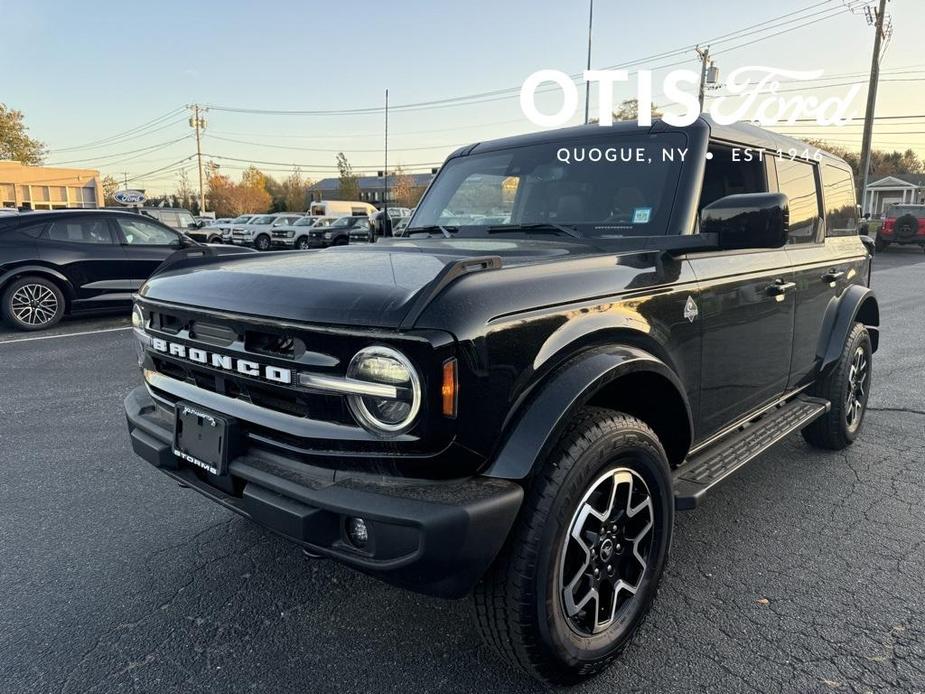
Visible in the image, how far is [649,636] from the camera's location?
2426 millimetres

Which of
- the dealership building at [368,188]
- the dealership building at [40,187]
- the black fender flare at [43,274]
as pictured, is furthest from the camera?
the dealership building at [368,188]

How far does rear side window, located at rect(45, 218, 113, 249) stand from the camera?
359 inches

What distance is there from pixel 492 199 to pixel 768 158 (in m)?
1.52

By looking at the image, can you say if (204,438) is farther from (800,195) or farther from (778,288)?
(800,195)

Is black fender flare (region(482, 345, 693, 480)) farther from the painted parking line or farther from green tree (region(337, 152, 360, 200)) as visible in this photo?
green tree (region(337, 152, 360, 200))

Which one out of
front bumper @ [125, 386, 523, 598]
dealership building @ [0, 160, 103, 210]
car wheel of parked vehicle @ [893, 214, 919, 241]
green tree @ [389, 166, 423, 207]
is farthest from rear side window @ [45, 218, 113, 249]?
green tree @ [389, 166, 423, 207]

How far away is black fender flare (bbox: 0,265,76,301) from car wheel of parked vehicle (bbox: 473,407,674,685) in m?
9.15

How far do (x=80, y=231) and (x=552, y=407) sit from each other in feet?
31.1

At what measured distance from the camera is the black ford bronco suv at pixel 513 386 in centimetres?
181

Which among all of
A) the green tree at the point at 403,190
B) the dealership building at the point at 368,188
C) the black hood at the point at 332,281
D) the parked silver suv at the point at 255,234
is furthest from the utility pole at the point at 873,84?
the dealership building at the point at 368,188

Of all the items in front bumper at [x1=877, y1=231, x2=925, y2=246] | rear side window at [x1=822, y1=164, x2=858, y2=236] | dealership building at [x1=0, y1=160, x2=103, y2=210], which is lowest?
front bumper at [x1=877, y1=231, x2=925, y2=246]

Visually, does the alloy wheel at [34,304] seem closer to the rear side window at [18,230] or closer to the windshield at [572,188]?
the rear side window at [18,230]

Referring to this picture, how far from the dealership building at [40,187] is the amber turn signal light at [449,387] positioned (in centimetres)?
5939

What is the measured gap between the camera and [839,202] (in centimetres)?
446
